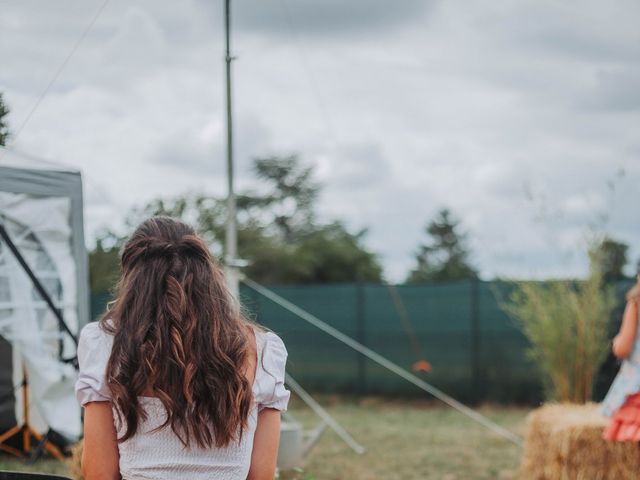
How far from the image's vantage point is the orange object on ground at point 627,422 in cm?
361

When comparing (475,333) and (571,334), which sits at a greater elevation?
(571,334)

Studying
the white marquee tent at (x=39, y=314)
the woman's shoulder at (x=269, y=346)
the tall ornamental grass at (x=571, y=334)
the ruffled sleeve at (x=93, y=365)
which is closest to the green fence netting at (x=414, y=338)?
the tall ornamental grass at (x=571, y=334)

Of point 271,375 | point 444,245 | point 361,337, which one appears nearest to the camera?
point 271,375

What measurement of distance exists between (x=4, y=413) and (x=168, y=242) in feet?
→ 14.9

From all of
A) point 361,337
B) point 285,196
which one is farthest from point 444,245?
point 361,337

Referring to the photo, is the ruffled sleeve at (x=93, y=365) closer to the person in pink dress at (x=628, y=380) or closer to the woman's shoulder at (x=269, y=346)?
the woman's shoulder at (x=269, y=346)

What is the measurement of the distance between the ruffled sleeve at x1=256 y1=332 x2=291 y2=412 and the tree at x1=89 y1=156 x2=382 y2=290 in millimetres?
15552

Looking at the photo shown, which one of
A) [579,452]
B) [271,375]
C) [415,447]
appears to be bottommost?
[415,447]

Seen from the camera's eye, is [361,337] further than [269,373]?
Yes

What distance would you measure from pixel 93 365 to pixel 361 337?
885 centimetres

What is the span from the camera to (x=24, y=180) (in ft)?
13.7

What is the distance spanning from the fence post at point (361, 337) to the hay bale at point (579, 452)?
17.5ft

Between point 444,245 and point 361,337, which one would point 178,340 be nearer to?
point 361,337

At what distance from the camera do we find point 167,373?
5.01 ft
